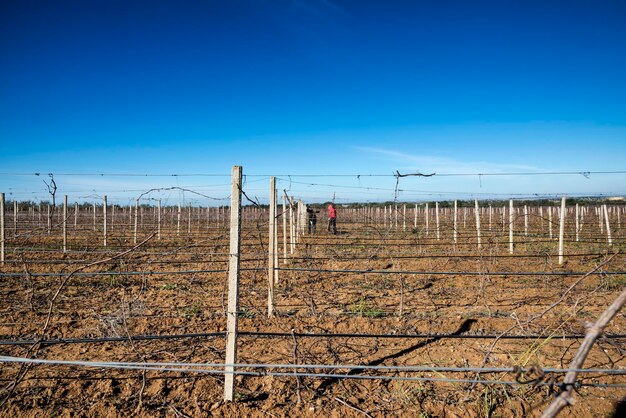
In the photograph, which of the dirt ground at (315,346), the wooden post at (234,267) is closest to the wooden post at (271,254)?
the dirt ground at (315,346)

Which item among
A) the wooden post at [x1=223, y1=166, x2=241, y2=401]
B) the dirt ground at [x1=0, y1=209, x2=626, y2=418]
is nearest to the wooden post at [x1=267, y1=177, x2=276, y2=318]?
the dirt ground at [x1=0, y1=209, x2=626, y2=418]

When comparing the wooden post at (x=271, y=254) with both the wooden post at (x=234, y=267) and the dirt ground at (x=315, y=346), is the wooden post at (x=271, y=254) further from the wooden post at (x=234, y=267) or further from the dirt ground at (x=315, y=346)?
the wooden post at (x=234, y=267)

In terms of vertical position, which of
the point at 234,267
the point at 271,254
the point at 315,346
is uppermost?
the point at 234,267

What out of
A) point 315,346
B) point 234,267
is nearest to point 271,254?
point 315,346

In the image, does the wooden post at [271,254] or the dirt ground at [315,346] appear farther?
the wooden post at [271,254]

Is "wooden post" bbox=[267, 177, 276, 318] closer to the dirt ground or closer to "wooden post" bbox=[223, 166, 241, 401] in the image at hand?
the dirt ground

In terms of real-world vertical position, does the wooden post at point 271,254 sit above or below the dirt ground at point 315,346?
above

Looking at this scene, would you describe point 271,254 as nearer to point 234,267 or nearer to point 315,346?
point 315,346

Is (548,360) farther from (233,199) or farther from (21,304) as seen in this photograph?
(21,304)

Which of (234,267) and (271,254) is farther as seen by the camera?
(271,254)

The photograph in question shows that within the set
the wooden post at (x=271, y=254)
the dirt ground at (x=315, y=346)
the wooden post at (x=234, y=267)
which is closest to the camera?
the wooden post at (x=234, y=267)

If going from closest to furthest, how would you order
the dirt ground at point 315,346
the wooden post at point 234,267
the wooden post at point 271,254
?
the wooden post at point 234,267, the dirt ground at point 315,346, the wooden post at point 271,254

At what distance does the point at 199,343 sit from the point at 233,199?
2058 millimetres

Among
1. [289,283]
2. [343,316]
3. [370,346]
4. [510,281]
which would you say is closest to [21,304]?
[289,283]
